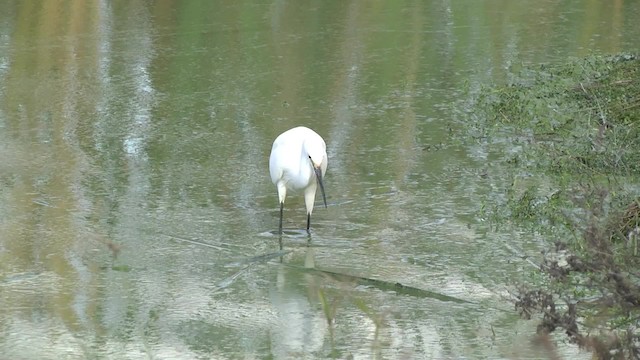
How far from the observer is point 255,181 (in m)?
7.32

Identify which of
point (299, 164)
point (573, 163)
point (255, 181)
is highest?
point (299, 164)

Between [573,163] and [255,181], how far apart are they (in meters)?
1.80

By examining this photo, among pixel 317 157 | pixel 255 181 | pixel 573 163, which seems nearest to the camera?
pixel 317 157

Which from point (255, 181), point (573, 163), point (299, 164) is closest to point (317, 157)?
point (299, 164)

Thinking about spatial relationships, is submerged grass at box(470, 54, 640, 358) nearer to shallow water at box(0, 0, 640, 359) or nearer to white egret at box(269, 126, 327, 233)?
shallow water at box(0, 0, 640, 359)

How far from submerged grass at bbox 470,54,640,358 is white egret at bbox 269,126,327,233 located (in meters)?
0.91

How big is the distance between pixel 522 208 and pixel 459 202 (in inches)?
15.8

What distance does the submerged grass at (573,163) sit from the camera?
448 cm

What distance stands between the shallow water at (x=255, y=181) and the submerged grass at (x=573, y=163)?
0.67ft

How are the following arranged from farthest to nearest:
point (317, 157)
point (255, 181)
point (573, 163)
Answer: point (255, 181)
point (573, 163)
point (317, 157)

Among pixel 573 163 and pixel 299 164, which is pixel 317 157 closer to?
pixel 299 164

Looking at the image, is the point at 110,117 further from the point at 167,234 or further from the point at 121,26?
the point at 121,26

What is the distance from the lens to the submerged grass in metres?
4.48

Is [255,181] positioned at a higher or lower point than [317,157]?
lower
